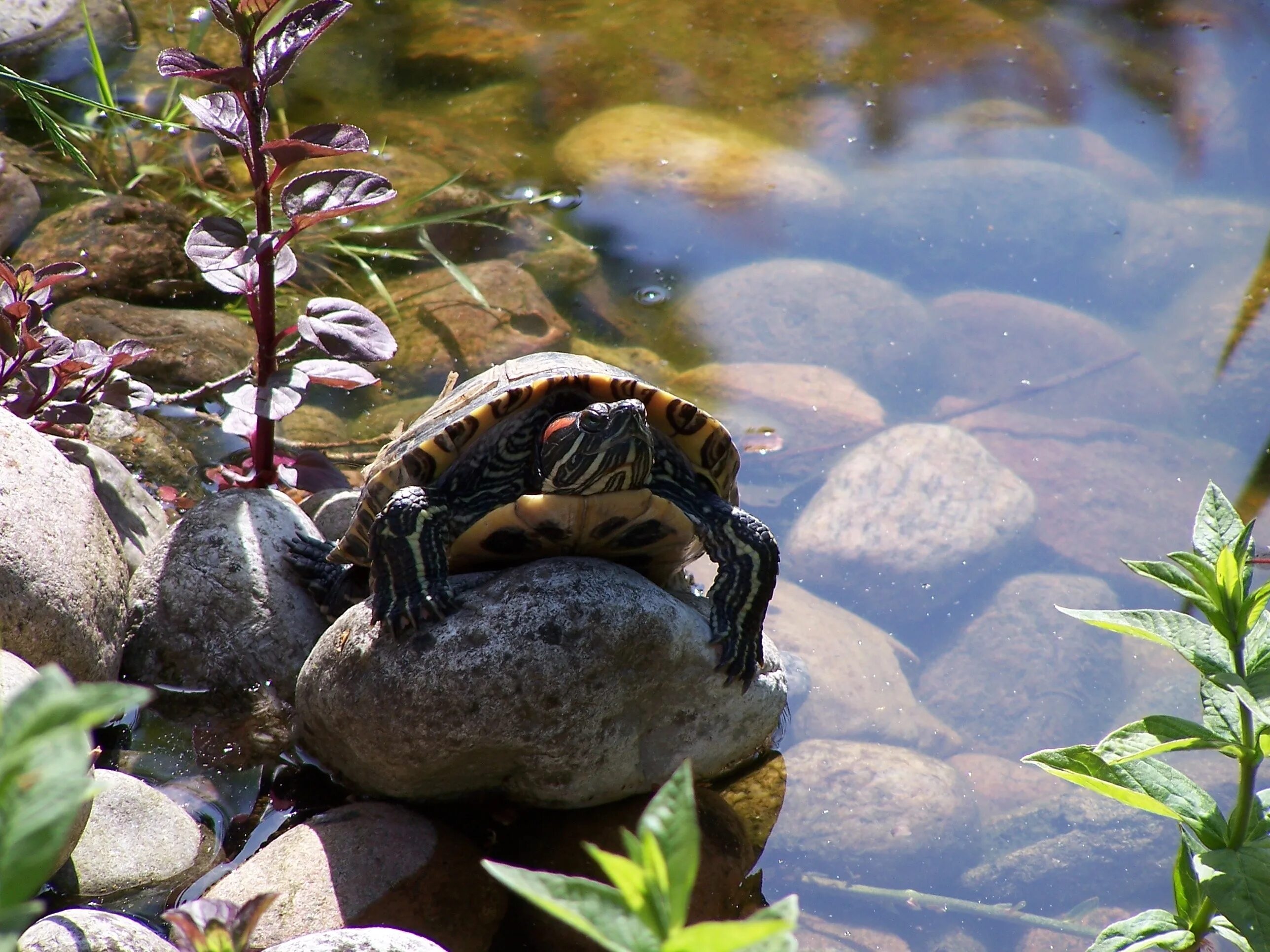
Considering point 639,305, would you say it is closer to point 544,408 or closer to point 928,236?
point 928,236

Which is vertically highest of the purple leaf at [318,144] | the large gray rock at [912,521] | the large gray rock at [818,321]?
the purple leaf at [318,144]

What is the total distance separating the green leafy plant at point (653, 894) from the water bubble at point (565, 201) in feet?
18.3

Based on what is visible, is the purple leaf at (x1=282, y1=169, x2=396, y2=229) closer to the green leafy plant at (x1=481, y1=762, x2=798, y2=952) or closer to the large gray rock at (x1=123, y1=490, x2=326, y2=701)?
the large gray rock at (x1=123, y1=490, x2=326, y2=701)

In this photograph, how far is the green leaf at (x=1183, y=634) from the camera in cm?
180

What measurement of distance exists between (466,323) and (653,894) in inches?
181

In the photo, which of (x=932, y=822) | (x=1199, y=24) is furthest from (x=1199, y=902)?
(x=1199, y=24)

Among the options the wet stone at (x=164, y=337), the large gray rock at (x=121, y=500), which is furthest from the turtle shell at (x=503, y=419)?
the wet stone at (x=164, y=337)

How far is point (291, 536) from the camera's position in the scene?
11.4 feet

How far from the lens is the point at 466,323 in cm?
539

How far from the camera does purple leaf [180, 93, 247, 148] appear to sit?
3137mm

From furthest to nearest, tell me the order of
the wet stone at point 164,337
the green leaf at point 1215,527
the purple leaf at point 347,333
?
the wet stone at point 164,337
the purple leaf at point 347,333
the green leaf at point 1215,527

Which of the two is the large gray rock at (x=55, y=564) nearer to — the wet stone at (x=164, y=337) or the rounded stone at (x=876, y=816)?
the wet stone at (x=164, y=337)

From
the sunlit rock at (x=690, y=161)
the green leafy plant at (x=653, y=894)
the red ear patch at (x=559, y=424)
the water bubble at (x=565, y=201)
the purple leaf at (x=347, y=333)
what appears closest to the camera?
the green leafy plant at (x=653, y=894)

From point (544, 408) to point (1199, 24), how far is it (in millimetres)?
7228
